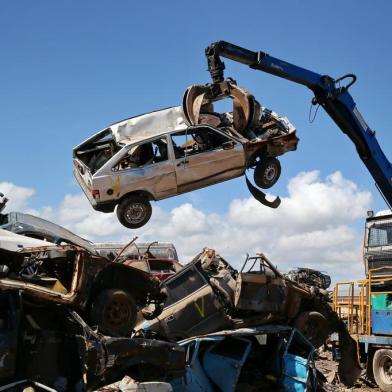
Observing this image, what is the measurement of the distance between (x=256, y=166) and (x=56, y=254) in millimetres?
6243

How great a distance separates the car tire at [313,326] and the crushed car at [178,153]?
2.52 meters

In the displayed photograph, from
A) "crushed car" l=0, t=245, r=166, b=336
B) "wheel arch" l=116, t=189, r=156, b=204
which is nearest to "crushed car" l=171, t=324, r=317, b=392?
"crushed car" l=0, t=245, r=166, b=336

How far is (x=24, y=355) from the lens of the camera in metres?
5.48

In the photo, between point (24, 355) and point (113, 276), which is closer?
point (24, 355)

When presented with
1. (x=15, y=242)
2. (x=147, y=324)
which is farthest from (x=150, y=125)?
(x=15, y=242)

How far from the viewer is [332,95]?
38.6 ft

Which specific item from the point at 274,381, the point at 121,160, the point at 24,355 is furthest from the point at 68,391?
the point at 121,160

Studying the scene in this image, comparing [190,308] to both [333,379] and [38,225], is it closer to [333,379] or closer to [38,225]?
[38,225]

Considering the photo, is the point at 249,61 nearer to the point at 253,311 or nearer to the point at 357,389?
the point at 253,311

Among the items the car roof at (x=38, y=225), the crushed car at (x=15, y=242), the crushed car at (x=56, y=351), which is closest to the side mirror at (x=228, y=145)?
the car roof at (x=38, y=225)

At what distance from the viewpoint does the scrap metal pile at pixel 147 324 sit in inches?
224

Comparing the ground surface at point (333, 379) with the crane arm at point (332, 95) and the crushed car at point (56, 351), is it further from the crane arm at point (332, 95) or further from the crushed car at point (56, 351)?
the crushed car at point (56, 351)

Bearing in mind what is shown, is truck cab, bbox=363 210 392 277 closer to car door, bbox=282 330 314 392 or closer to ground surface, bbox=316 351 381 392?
ground surface, bbox=316 351 381 392

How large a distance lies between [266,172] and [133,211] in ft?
9.26
